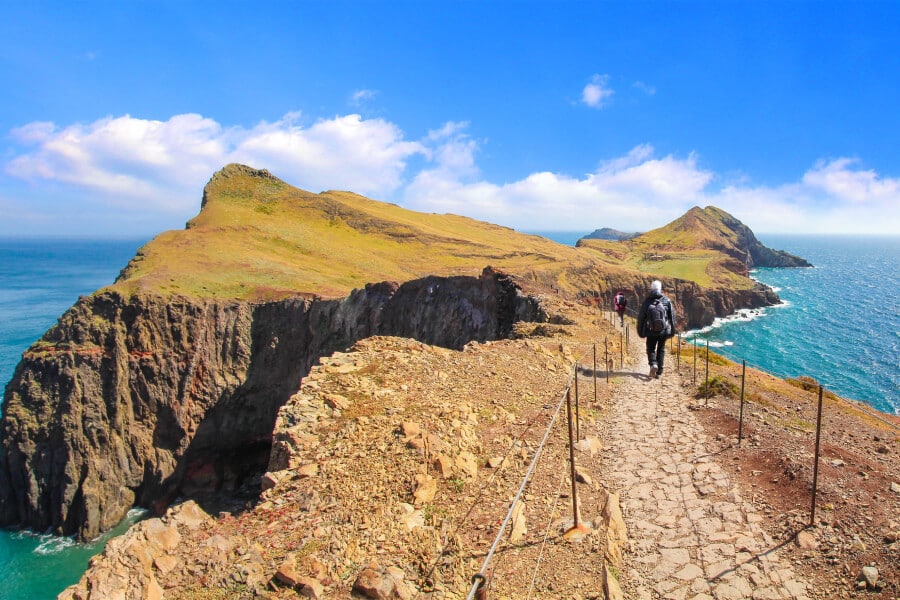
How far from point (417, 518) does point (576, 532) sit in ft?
8.99

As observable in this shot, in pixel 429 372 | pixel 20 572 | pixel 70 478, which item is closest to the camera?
pixel 429 372

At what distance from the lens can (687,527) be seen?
25.4 ft

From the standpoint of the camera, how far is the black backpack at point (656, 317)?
1499cm

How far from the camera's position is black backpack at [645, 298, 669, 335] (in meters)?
15.0

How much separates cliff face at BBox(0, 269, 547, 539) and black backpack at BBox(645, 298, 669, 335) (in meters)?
19.0

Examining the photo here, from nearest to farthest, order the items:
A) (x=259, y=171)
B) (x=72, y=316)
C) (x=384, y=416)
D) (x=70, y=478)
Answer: (x=384, y=416) → (x=70, y=478) → (x=72, y=316) → (x=259, y=171)

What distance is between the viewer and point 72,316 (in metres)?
46.7

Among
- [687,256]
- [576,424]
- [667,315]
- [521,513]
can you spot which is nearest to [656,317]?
[667,315]

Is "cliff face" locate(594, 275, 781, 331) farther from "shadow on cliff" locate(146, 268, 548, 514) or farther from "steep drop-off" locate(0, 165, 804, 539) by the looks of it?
"shadow on cliff" locate(146, 268, 548, 514)

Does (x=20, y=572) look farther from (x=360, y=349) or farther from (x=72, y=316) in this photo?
(x=360, y=349)

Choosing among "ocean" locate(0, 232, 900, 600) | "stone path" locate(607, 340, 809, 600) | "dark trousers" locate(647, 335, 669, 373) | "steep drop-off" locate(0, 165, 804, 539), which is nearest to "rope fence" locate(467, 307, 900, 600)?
"stone path" locate(607, 340, 809, 600)

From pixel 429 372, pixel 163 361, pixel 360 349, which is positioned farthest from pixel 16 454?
pixel 429 372

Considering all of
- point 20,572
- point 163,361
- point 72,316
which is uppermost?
point 72,316

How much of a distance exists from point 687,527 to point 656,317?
27.6 feet
